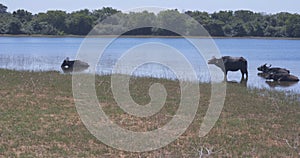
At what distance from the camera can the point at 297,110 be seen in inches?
470

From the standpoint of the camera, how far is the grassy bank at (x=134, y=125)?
7.79 m

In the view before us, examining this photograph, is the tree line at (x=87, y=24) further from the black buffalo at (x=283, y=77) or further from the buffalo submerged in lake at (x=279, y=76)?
the black buffalo at (x=283, y=77)

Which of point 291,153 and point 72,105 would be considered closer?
point 291,153

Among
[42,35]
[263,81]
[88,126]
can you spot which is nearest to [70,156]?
[88,126]

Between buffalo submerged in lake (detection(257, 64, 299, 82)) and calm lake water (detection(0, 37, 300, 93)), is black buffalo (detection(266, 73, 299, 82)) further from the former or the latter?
calm lake water (detection(0, 37, 300, 93))

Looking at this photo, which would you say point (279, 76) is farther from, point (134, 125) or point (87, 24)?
point (87, 24)

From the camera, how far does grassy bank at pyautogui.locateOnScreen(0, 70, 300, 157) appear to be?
7785 millimetres

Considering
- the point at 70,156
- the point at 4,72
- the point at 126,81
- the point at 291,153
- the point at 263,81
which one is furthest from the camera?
the point at 263,81

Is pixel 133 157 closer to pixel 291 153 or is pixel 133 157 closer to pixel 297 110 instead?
pixel 291 153

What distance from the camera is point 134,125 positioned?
945 centimetres

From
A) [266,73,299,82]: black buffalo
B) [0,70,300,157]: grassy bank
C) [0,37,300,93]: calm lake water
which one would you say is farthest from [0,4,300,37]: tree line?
[0,70,300,157]: grassy bank

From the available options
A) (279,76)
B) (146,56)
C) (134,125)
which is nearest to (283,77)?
(279,76)

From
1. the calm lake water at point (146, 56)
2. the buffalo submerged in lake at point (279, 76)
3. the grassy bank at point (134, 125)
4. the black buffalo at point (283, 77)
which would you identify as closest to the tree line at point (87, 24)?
the calm lake water at point (146, 56)

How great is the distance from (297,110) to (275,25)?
250ft
